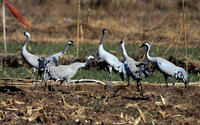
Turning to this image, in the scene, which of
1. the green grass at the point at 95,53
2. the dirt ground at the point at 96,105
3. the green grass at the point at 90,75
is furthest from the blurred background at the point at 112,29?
the dirt ground at the point at 96,105

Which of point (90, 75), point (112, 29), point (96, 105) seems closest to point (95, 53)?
point (112, 29)

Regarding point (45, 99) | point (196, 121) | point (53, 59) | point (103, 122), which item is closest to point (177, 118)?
point (196, 121)

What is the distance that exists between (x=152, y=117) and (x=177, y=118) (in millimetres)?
438

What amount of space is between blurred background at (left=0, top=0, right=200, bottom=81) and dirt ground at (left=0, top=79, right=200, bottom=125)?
2.19 meters

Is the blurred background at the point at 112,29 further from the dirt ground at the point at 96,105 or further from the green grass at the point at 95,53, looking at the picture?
the dirt ground at the point at 96,105

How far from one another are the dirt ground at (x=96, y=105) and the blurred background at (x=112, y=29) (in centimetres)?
219

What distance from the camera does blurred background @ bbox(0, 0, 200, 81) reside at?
46.9 ft

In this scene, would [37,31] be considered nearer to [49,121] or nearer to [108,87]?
[108,87]

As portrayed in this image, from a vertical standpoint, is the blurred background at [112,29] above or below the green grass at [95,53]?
above

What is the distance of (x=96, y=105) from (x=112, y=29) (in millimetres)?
9567

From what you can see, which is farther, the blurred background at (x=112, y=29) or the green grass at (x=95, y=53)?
the blurred background at (x=112, y=29)

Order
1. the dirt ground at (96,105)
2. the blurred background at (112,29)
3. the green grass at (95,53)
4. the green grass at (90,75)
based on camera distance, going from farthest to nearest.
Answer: the blurred background at (112,29), the green grass at (95,53), the green grass at (90,75), the dirt ground at (96,105)

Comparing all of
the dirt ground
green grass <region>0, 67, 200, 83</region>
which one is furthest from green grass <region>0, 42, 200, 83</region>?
the dirt ground

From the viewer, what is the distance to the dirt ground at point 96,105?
7.09 metres
